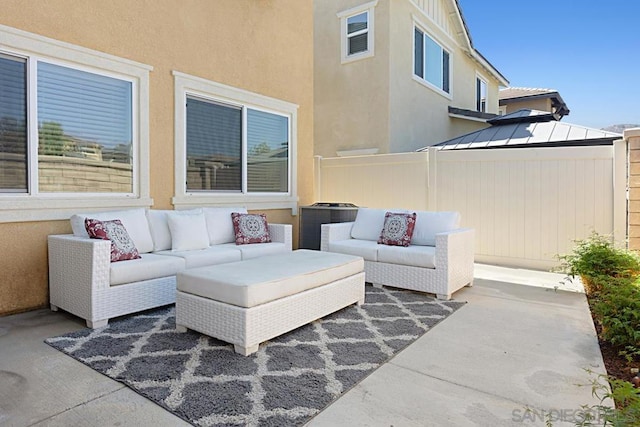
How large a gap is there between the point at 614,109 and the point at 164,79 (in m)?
17.0

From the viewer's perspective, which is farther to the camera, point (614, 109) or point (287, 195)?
point (614, 109)

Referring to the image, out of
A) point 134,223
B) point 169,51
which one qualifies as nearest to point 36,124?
point 134,223

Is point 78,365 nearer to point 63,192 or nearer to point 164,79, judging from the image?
point 63,192

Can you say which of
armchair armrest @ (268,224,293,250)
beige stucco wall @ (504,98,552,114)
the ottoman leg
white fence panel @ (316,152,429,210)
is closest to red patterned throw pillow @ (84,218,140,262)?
the ottoman leg

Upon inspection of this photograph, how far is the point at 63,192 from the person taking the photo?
13.6 feet

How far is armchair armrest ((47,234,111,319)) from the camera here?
3.37 m

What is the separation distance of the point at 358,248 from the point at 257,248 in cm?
123

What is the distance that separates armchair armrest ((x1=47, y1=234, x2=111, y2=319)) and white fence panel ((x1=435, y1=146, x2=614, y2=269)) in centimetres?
516

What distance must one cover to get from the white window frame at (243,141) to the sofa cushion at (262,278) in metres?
2.08

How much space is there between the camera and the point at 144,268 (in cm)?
373

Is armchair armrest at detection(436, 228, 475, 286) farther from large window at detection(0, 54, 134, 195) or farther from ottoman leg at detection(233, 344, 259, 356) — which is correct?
large window at detection(0, 54, 134, 195)

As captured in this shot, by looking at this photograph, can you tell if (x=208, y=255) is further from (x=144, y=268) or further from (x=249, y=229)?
(x=249, y=229)

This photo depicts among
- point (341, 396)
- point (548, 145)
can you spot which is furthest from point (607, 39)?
point (341, 396)

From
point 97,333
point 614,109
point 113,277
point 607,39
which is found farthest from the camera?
point 614,109
